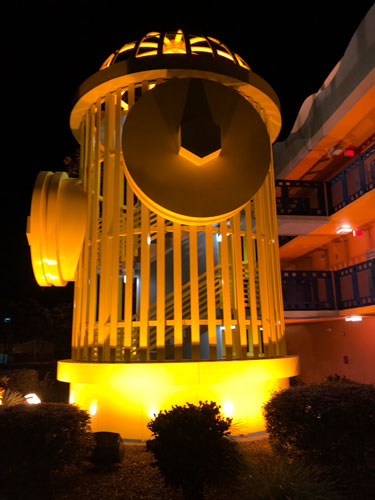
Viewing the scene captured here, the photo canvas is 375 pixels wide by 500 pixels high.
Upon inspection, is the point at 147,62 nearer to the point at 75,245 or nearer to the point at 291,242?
the point at 75,245

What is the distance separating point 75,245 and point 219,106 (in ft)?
15.0

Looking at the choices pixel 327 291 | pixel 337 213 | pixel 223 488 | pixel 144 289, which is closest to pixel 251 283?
pixel 144 289

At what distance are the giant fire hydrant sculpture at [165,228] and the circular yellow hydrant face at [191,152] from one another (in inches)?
0.9

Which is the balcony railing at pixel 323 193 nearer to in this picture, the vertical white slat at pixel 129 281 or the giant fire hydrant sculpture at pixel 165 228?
the giant fire hydrant sculpture at pixel 165 228

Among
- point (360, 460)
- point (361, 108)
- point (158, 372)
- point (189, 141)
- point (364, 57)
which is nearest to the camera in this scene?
point (360, 460)

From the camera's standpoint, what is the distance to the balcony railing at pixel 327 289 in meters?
12.8

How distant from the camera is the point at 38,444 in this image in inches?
233

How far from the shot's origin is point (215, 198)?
9.00 meters

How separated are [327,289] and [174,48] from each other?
8.79 meters

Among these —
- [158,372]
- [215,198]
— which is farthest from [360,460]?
[215,198]

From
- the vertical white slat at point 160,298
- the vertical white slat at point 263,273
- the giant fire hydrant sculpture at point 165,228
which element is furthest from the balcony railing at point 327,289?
the vertical white slat at point 160,298

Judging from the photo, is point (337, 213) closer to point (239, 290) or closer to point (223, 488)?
point (239, 290)

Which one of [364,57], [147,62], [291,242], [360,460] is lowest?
[360,460]

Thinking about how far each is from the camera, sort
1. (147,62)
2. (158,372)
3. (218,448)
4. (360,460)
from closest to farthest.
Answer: (218,448)
(360,460)
(158,372)
(147,62)
